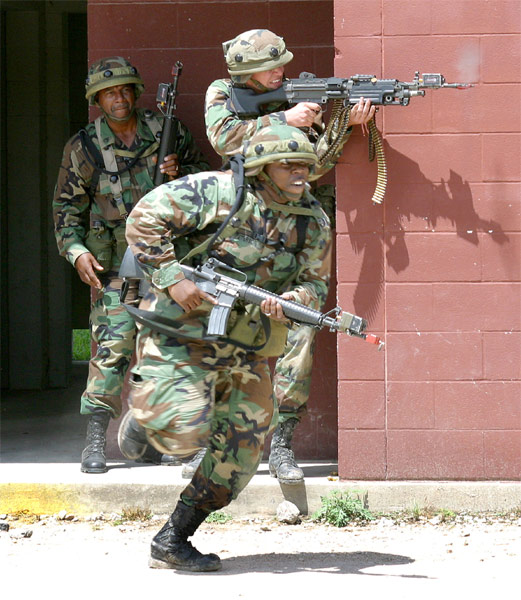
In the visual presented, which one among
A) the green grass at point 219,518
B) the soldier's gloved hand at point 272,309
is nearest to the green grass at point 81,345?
the green grass at point 219,518

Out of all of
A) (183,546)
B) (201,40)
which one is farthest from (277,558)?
(201,40)

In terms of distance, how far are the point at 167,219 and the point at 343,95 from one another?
1.47m

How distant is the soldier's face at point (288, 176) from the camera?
4.48 m

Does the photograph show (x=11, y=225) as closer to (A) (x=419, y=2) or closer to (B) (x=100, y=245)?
(B) (x=100, y=245)

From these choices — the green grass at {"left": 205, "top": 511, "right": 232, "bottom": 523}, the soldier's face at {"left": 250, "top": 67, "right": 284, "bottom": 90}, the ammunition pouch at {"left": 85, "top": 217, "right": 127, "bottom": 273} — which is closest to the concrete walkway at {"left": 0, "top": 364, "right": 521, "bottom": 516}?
the green grass at {"left": 205, "top": 511, "right": 232, "bottom": 523}

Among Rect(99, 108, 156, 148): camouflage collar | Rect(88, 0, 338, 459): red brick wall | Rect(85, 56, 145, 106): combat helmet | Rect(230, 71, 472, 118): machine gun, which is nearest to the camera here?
Rect(230, 71, 472, 118): machine gun

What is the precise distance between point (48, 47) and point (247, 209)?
543 centimetres

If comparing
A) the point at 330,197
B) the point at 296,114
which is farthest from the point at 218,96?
the point at 330,197

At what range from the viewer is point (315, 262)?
469 centimetres

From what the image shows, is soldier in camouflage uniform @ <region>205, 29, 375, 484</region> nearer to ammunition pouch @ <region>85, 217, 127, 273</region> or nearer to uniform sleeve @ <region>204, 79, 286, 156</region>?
uniform sleeve @ <region>204, 79, 286, 156</region>

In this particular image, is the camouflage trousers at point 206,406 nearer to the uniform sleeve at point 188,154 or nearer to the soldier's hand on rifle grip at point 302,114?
the soldier's hand on rifle grip at point 302,114

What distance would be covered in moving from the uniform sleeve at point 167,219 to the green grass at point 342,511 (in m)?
1.72

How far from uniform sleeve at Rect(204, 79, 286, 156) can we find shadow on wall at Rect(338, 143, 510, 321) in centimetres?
59

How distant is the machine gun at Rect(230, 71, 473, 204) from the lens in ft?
17.8
